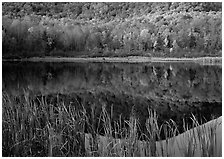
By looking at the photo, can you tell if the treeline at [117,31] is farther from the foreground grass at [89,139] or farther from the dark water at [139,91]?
the foreground grass at [89,139]

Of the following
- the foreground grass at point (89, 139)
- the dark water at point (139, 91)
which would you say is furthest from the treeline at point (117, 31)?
the foreground grass at point (89, 139)

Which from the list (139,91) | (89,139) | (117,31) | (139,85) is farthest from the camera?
(117,31)

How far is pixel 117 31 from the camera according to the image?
70.1 feet


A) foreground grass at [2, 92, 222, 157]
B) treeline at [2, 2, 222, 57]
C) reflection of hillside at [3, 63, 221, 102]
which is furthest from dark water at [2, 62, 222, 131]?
treeline at [2, 2, 222, 57]

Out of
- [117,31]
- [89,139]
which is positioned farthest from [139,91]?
[117,31]

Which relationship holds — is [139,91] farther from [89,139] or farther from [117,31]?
[117,31]

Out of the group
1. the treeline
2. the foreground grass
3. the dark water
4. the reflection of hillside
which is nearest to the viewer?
the foreground grass

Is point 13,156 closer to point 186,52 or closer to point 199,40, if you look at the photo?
point 186,52

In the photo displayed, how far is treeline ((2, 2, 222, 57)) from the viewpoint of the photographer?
17125 millimetres

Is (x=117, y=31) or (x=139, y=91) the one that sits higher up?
(x=117, y=31)

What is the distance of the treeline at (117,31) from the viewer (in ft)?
56.2

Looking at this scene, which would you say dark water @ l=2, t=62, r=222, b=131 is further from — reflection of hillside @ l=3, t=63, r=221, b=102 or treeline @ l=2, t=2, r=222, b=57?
treeline @ l=2, t=2, r=222, b=57

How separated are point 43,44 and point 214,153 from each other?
50.2 feet

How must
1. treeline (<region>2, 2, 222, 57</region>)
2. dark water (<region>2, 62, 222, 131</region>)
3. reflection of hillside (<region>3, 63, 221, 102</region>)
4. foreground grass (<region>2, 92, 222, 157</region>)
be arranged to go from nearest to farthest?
foreground grass (<region>2, 92, 222, 157</region>)
dark water (<region>2, 62, 222, 131</region>)
reflection of hillside (<region>3, 63, 221, 102</region>)
treeline (<region>2, 2, 222, 57</region>)
